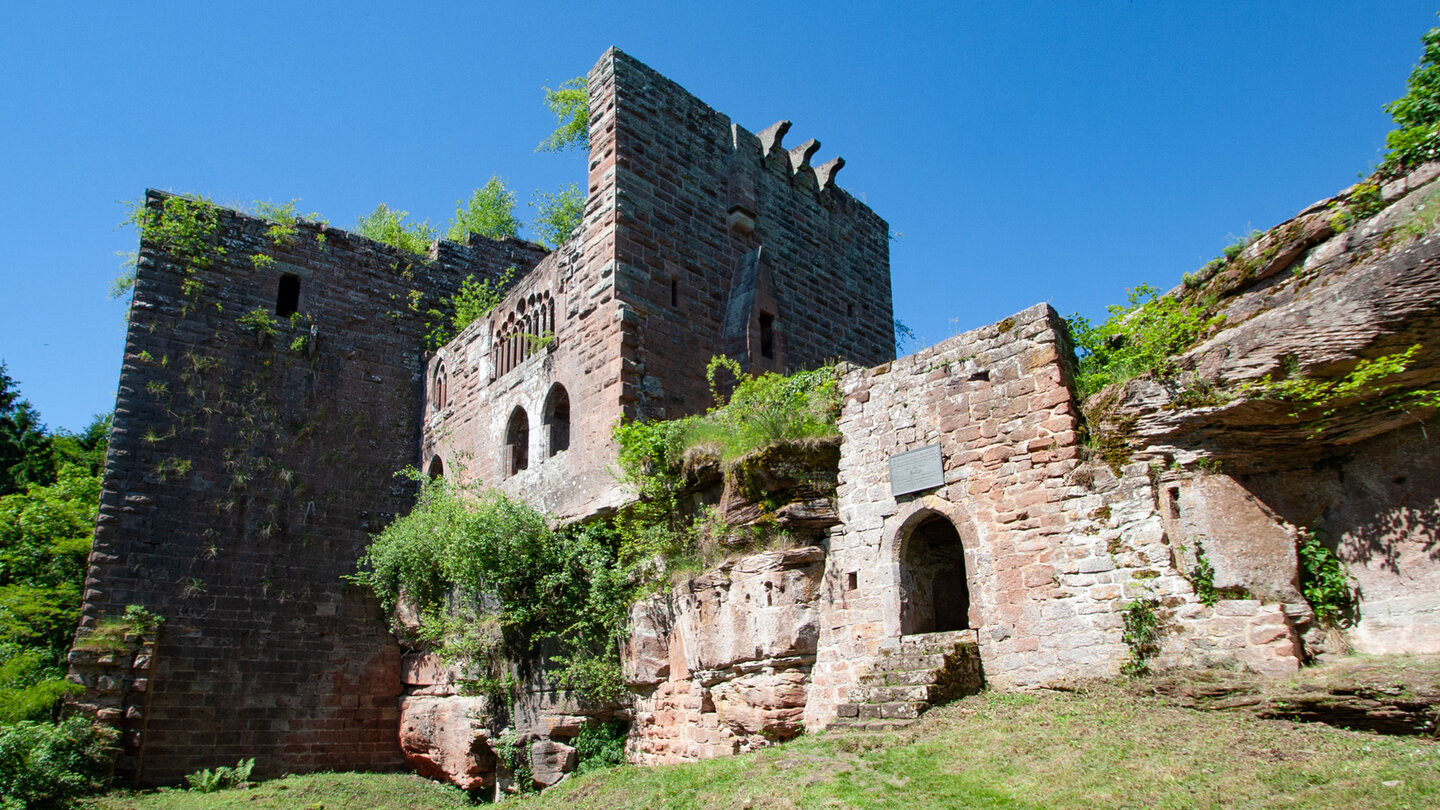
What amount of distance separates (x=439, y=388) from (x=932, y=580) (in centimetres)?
1158

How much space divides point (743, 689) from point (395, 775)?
28.9 feet

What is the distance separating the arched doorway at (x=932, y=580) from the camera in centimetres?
994

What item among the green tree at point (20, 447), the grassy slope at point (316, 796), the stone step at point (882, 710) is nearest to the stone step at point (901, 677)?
the stone step at point (882, 710)

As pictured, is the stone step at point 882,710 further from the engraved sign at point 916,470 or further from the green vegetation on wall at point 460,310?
the green vegetation on wall at point 460,310

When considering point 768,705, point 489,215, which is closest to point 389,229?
point 489,215

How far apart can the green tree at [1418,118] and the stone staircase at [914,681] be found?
5483 millimetres

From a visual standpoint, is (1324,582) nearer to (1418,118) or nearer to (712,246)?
(1418,118)

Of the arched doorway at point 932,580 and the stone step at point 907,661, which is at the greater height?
the arched doorway at point 932,580

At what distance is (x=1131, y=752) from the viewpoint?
22.7ft

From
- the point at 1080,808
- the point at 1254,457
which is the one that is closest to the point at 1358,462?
the point at 1254,457

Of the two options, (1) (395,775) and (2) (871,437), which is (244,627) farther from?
(2) (871,437)

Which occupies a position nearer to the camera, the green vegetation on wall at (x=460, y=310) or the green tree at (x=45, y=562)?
the green tree at (x=45, y=562)

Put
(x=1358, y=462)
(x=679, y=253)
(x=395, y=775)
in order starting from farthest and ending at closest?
(x=395, y=775) < (x=679, y=253) < (x=1358, y=462)

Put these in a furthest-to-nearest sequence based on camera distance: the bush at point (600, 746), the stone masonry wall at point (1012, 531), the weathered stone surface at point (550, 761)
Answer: the weathered stone surface at point (550, 761), the bush at point (600, 746), the stone masonry wall at point (1012, 531)
